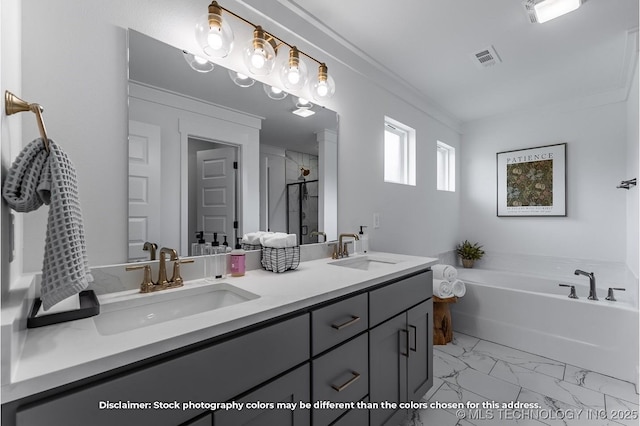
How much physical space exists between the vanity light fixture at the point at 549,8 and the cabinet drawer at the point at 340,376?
2.05m

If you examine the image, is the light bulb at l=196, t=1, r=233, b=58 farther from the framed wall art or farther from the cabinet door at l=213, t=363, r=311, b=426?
the framed wall art

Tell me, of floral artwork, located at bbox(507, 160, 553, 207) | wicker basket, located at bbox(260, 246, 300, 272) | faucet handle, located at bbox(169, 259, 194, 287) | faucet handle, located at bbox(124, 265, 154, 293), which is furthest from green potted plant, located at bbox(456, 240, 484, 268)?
faucet handle, located at bbox(124, 265, 154, 293)

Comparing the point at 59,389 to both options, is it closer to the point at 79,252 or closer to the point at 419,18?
the point at 79,252

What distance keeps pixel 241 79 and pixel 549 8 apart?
1819 mm

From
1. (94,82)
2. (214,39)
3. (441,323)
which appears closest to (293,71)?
(214,39)

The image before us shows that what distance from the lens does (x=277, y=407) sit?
0.88m

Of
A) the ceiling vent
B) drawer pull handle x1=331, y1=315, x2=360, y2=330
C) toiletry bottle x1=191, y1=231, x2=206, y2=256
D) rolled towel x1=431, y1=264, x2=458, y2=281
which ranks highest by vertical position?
the ceiling vent

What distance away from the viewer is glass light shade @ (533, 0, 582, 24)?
1.63 m

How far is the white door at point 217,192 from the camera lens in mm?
1373

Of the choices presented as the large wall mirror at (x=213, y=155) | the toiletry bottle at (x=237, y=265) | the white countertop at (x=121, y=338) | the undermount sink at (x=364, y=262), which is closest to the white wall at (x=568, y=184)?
the undermount sink at (x=364, y=262)

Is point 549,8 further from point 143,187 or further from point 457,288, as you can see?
point 143,187

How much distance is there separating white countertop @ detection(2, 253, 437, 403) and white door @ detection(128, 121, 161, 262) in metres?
0.24

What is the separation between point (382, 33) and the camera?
6.42 ft

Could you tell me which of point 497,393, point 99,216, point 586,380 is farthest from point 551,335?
point 99,216
